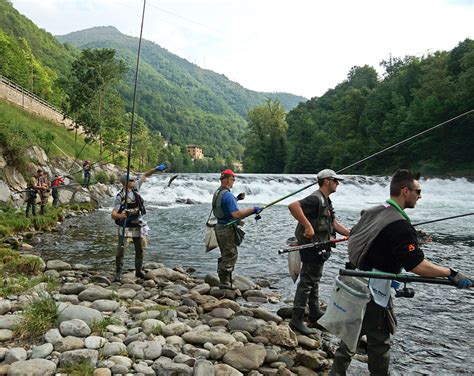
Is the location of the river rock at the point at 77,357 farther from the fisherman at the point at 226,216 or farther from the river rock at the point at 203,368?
the fisherman at the point at 226,216

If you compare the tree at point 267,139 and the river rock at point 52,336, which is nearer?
the river rock at point 52,336

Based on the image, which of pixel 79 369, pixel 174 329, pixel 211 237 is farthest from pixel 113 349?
pixel 211 237

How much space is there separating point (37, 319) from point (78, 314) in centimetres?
51

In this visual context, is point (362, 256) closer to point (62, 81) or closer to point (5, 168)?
point (5, 168)

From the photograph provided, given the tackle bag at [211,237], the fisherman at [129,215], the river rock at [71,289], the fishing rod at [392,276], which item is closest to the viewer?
the fishing rod at [392,276]

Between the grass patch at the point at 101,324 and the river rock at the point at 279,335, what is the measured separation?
6.79 feet

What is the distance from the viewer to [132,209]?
7926 millimetres

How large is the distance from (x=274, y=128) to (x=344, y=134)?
18.6 metres

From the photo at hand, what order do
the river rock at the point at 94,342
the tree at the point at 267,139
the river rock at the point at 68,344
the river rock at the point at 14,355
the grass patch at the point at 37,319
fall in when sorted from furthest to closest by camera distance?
the tree at the point at 267,139, the grass patch at the point at 37,319, the river rock at the point at 94,342, the river rock at the point at 68,344, the river rock at the point at 14,355

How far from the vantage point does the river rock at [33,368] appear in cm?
370

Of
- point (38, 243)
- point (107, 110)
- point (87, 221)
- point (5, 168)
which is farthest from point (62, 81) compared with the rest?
point (38, 243)

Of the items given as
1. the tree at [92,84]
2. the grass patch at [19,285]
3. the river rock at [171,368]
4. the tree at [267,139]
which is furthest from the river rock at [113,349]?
the tree at [267,139]

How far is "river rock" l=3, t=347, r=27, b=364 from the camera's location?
13.1ft

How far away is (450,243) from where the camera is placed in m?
14.0
